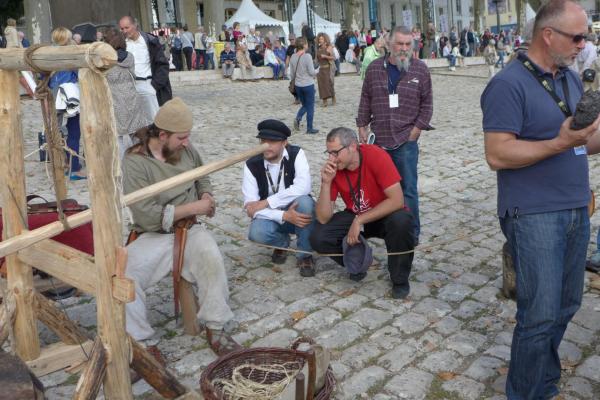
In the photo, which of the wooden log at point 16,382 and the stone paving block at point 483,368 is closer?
the wooden log at point 16,382

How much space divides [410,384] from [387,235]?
1.45 m

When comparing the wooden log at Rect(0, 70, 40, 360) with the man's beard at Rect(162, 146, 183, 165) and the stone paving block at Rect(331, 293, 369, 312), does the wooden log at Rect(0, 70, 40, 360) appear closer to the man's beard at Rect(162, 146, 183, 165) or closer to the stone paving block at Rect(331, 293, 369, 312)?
the man's beard at Rect(162, 146, 183, 165)

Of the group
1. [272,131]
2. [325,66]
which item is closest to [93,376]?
[272,131]

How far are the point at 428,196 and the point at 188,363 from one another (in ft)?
15.0

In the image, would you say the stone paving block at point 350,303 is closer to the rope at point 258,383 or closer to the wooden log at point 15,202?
the rope at point 258,383

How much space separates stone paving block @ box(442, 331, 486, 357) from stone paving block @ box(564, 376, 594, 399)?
617mm

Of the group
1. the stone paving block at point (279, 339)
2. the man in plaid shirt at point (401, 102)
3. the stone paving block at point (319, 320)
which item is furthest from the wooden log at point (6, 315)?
the man in plaid shirt at point (401, 102)

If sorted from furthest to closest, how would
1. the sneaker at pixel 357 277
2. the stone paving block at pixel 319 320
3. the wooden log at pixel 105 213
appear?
the sneaker at pixel 357 277, the stone paving block at pixel 319 320, the wooden log at pixel 105 213

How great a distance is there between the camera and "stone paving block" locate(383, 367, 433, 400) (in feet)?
12.3

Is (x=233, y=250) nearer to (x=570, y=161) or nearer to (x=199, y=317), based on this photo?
(x=199, y=317)

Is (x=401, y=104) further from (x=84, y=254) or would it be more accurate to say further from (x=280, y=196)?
(x=84, y=254)

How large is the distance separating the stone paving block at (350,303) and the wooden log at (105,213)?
6.80 ft

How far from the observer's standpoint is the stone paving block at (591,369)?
12.5 feet

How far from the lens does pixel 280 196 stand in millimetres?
5586
